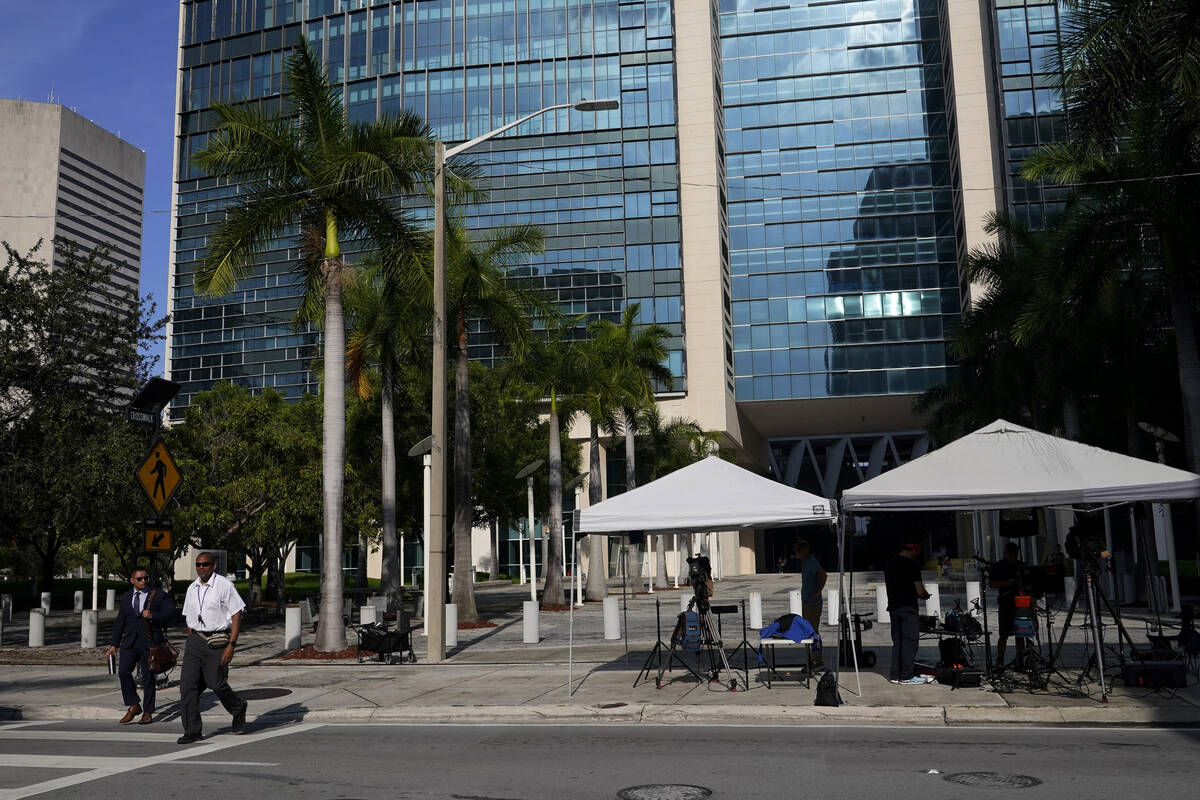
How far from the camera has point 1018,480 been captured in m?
12.4

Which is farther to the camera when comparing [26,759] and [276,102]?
[276,102]

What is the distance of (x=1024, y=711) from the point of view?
1112 cm

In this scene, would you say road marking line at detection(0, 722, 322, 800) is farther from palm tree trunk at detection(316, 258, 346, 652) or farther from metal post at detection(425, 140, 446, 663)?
palm tree trunk at detection(316, 258, 346, 652)

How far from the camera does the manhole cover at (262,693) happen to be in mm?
14422

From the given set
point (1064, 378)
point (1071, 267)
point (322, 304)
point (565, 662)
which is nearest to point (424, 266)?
point (322, 304)

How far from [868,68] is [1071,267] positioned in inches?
2003

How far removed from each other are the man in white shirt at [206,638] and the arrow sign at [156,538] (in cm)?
439

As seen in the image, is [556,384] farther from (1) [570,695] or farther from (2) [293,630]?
(1) [570,695]

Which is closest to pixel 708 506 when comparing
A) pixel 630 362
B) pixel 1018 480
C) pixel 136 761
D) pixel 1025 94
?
pixel 1018 480

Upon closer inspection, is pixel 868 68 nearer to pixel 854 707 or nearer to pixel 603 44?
pixel 603 44

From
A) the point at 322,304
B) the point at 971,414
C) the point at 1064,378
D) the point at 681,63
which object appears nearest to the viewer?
the point at 322,304

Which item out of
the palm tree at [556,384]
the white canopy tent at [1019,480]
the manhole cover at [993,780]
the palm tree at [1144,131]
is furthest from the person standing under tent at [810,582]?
the palm tree at [556,384]

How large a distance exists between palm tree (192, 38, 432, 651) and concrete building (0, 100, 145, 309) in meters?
142

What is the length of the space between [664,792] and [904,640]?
6428mm
